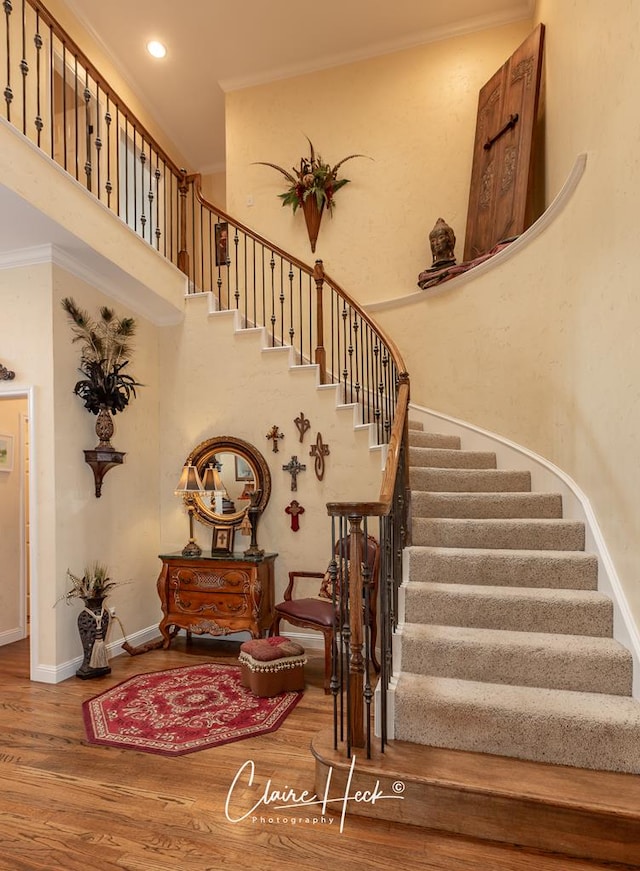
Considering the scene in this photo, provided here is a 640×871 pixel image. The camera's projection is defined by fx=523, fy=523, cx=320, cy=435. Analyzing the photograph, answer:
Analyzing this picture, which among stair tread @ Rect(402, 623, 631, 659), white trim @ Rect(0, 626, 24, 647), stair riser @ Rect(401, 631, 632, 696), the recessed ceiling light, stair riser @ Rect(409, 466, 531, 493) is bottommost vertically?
white trim @ Rect(0, 626, 24, 647)

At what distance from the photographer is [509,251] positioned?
14.5 feet

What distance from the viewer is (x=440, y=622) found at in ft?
9.34

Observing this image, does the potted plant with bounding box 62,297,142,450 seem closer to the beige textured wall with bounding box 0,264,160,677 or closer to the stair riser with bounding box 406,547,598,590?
the beige textured wall with bounding box 0,264,160,677

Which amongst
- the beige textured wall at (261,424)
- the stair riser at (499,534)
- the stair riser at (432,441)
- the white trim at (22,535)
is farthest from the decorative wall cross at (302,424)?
the white trim at (22,535)

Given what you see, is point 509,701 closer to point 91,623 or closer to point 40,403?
point 91,623

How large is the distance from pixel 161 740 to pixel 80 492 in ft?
6.48

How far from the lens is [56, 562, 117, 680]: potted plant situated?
148 inches

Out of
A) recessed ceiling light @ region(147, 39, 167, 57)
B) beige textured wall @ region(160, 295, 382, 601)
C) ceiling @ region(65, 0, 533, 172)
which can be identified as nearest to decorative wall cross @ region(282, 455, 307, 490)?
beige textured wall @ region(160, 295, 382, 601)

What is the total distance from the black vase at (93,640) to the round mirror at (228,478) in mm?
1225

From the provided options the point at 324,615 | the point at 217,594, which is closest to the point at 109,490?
the point at 217,594

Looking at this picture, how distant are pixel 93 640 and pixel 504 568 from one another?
2.89 m

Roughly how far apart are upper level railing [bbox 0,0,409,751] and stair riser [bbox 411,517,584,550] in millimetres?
179

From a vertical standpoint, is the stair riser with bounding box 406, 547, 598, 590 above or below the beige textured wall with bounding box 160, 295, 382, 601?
below

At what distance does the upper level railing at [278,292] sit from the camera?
2.28 metres
